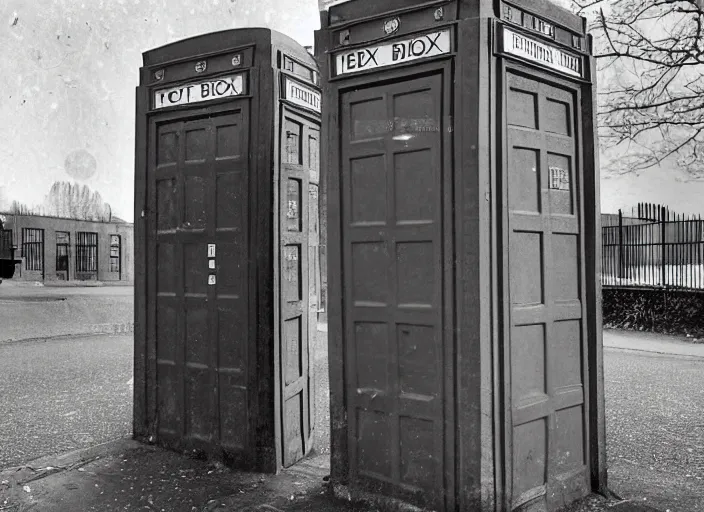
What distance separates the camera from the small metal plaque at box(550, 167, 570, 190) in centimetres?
339

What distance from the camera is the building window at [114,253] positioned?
3719 cm

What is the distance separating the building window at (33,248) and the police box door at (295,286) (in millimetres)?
31066

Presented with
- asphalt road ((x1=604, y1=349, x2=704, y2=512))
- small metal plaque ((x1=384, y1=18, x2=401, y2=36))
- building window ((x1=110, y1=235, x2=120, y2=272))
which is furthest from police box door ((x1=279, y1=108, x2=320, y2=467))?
building window ((x1=110, y1=235, x2=120, y2=272))

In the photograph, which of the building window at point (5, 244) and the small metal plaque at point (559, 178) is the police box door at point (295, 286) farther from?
the building window at point (5, 244)

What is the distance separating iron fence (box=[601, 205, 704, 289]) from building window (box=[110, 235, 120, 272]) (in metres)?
29.7

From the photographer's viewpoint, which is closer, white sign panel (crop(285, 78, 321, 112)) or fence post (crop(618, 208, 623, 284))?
white sign panel (crop(285, 78, 321, 112))

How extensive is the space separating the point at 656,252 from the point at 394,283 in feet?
36.8

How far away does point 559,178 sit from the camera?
3.42m

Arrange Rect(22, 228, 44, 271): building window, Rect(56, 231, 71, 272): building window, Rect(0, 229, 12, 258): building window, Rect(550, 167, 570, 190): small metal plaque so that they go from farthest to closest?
Rect(56, 231, 71, 272): building window
Rect(22, 228, 44, 271): building window
Rect(0, 229, 12, 258): building window
Rect(550, 167, 570, 190): small metal plaque

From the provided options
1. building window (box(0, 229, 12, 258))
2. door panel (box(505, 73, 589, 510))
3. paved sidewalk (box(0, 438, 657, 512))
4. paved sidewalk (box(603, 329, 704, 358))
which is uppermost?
building window (box(0, 229, 12, 258))

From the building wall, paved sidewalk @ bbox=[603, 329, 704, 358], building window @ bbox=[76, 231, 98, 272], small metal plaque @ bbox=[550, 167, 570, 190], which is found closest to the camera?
small metal plaque @ bbox=[550, 167, 570, 190]

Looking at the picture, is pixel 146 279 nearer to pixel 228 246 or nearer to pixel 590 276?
pixel 228 246

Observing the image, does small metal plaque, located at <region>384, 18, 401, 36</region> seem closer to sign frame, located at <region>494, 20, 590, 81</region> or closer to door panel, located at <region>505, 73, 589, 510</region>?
sign frame, located at <region>494, 20, 590, 81</region>

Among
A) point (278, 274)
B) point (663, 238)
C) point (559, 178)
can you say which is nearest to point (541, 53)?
point (559, 178)
